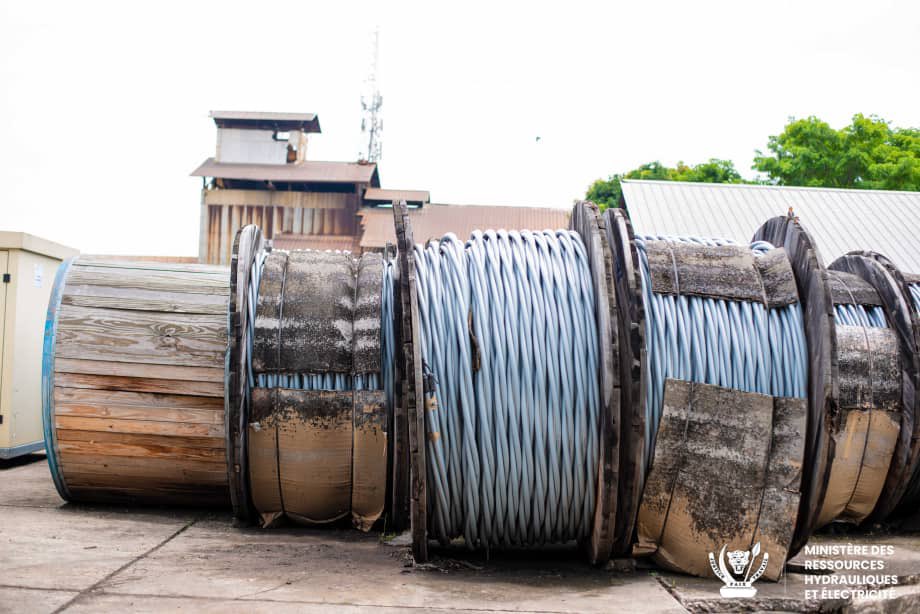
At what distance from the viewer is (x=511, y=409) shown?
12.1 ft

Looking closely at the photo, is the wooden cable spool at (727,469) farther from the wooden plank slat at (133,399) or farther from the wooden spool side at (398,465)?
the wooden plank slat at (133,399)

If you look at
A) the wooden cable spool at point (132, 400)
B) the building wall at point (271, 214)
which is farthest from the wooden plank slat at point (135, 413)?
the building wall at point (271, 214)

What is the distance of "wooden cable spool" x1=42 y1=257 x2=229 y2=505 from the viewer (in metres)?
5.00

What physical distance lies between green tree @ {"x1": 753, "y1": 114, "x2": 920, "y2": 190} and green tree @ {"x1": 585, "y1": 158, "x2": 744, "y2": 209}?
2926mm

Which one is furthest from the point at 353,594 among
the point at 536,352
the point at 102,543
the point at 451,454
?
the point at 102,543

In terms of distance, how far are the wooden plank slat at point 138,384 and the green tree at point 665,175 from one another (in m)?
26.9

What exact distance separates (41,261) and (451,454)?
5061mm

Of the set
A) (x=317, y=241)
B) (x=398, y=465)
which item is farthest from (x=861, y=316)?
(x=317, y=241)

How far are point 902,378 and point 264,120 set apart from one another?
93.4 ft

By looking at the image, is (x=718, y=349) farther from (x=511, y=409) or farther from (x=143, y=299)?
(x=143, y=299)

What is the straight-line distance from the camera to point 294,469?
447 cm

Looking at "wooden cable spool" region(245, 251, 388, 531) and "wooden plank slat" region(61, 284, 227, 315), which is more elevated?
"wooden plank slat" region(61, 284, 227, 315)
